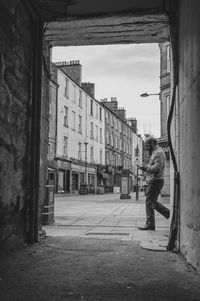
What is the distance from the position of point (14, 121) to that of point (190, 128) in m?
2.30

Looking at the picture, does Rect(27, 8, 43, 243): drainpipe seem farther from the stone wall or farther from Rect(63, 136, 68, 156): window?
Rect(63, 136, 68, 156): window

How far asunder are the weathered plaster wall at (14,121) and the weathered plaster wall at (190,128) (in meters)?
2.20

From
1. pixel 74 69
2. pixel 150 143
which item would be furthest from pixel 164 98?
pixel 150 143

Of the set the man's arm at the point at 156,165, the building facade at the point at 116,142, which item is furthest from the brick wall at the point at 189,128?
the building facade at the point at 116,142

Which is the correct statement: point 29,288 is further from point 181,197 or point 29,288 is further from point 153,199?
point 153,199

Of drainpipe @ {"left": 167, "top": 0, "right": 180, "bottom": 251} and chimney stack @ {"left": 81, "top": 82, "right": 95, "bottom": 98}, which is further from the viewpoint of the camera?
chimney stack @ {"left": 81, "top": 82, "right": 95, "bottom": 98}

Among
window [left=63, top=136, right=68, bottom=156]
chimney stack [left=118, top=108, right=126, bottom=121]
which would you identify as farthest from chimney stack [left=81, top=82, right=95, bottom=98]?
chimney stack [left=118, top=108, right=126, bottom=121]

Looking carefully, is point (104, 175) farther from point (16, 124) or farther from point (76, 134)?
point (16, 124)

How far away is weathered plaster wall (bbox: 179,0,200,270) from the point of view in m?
4.12

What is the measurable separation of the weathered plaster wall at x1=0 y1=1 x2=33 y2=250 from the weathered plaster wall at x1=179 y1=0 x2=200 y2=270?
220 centimetres

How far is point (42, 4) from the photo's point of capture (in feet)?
19.6

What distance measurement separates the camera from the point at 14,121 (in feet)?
17.4

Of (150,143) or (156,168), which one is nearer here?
(156,168)

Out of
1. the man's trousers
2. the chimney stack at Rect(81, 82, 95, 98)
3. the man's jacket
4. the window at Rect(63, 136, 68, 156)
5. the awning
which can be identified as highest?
the chimney stack at Rect(81, 82, 95, 98)
